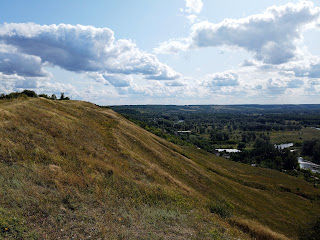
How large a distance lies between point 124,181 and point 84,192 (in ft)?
16.8

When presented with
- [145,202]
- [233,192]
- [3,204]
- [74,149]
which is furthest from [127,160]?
[233,192]

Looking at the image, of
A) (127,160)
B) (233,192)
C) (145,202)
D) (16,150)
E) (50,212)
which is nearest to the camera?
(50,212)

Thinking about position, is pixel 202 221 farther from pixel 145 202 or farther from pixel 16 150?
pixel 16 150

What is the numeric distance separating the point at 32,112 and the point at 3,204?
84.9 feet

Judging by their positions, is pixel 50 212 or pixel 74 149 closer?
pixel 50 212

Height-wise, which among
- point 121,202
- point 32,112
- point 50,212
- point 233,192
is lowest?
point 233,192

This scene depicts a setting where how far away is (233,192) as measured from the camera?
45.9m

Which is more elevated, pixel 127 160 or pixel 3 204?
pixel 3 204

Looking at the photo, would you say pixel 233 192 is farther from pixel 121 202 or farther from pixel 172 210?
pixel 121 202

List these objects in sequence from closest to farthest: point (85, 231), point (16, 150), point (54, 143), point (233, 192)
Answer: point (85, 231) < point (16, 150) < point (54, 143) < point (233, 192)

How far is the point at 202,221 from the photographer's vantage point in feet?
50.4

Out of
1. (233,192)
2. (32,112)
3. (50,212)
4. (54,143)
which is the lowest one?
(233,192)

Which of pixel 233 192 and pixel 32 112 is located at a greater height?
pixel 32 112

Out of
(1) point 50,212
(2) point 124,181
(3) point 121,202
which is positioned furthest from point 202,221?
(1) point 50,212
